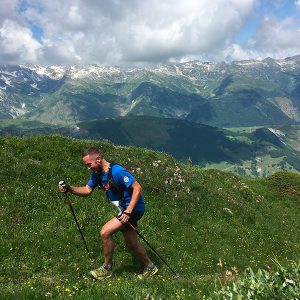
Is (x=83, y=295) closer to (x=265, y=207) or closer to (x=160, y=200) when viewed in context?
(x=160, y=200)

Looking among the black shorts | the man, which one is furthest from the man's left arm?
the black shorts

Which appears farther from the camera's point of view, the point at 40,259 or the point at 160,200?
the point at 160,200

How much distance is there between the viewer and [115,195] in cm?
1127

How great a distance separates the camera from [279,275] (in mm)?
5508

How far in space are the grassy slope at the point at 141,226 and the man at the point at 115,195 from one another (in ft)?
3.19

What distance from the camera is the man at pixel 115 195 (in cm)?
1074

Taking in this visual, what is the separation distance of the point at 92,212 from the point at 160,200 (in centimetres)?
562

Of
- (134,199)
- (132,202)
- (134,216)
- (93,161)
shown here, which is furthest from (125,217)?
(93,161)

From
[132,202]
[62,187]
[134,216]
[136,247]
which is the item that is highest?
[62,187]

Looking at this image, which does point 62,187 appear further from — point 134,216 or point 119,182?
point 134,216

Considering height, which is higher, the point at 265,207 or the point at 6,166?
the point at 6,166

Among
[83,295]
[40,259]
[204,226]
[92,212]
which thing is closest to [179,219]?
[204,226]

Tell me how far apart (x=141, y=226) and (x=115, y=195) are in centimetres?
720

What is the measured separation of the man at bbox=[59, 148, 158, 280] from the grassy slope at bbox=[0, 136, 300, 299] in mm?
973
